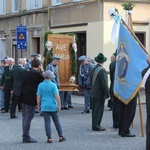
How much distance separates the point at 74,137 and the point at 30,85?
1.61 metres

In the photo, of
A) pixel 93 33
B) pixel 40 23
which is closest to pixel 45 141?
pixel 93 33

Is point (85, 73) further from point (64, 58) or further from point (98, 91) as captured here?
point (98, 91)

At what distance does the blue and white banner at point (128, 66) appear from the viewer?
40.1 feet

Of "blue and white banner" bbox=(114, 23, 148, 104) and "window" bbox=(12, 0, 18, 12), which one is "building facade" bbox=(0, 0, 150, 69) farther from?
"blue and white banner" bbox=(114, 23, 148, 104)

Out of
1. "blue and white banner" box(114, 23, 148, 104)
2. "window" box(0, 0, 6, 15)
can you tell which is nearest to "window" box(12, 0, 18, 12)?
"window" box(0, 0, 6, 15)

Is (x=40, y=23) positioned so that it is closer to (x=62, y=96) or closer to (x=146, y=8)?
(x=146, y=8)

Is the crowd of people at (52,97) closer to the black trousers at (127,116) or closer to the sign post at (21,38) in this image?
the black trousers at (127,116)

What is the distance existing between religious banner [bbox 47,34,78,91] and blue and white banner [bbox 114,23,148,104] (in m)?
6.22

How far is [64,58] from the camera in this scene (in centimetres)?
1903

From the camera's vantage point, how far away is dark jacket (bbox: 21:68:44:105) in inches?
458

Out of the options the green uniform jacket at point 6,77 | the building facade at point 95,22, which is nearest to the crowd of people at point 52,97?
the green uniform jacket at point 6,77

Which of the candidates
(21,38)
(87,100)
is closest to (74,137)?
(87,100)

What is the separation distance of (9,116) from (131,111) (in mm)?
5621

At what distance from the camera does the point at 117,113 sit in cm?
1337
